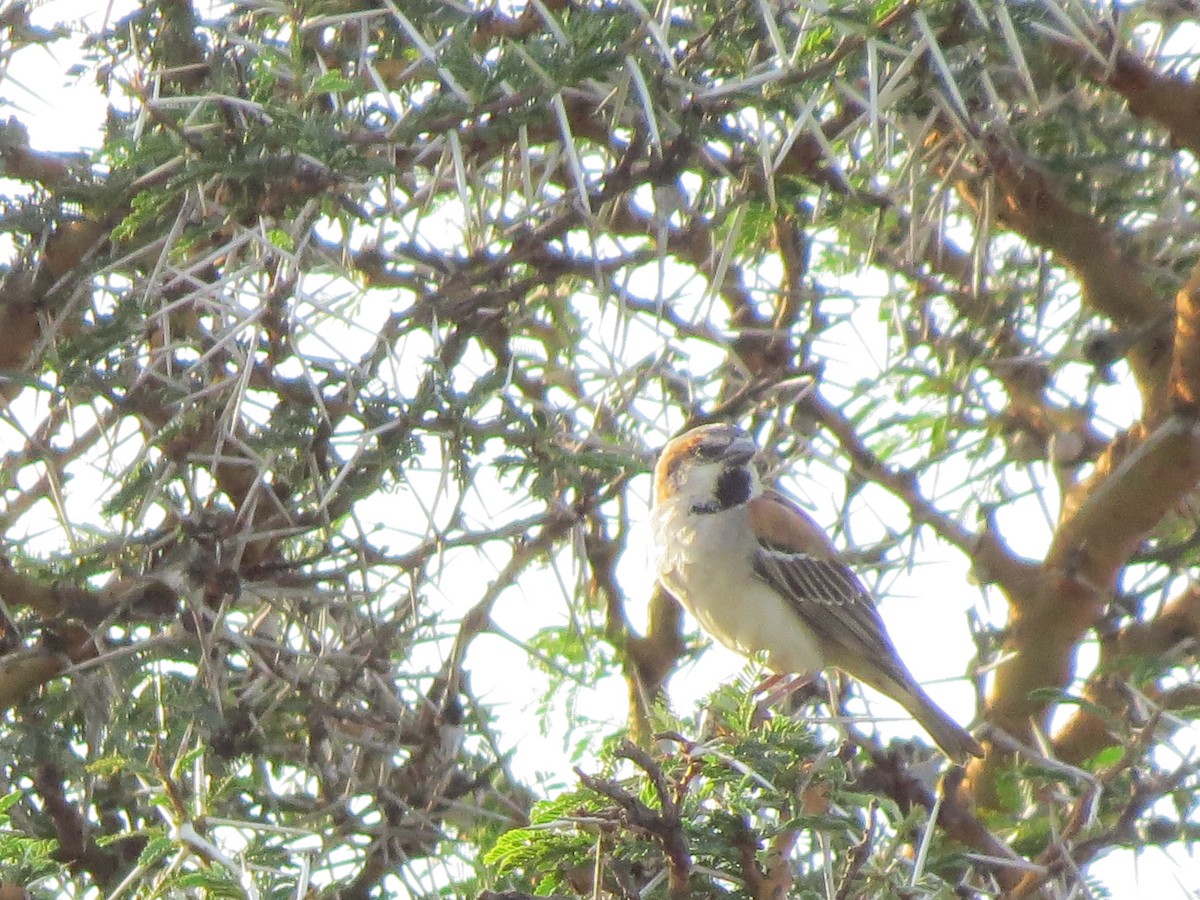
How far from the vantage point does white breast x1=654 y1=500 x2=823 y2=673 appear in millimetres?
5055

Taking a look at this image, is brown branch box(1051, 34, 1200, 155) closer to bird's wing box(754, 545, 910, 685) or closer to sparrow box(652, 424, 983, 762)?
sparrow box(652, 424, 983, 762)

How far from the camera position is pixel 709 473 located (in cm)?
557

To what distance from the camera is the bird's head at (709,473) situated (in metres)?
5.43

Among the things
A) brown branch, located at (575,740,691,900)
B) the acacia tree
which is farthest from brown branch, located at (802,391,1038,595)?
brown branch, located at (575,740,691,900)

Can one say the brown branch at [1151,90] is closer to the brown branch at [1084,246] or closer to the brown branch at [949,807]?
the brown branch at [1084,246]

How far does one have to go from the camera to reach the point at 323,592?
345 cm

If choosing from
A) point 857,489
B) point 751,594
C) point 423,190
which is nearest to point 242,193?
point 423,190

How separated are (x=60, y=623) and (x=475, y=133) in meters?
1.31

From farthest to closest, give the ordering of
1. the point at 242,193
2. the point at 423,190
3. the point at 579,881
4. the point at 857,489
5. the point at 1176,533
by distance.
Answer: the point at 1176,533
the point at 857,489
the point at 423,190
the point at 242,193
the point at 579,881

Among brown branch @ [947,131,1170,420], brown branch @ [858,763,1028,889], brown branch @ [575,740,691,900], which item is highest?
brown branch @ [947,131,1170,420]

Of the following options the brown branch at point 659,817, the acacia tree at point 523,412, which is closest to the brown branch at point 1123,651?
the acacia tree at point 523,412

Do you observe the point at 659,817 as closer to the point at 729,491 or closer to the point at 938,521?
the point at 938,521

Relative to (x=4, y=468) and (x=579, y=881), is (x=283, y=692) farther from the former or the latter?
(x=579, y=881)

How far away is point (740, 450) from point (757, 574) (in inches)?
15.8
